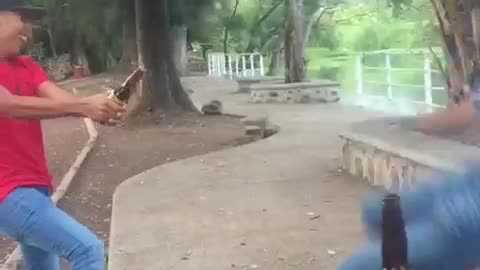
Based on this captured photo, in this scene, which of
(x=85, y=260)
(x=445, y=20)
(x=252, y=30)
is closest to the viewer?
(x=85, y=260)

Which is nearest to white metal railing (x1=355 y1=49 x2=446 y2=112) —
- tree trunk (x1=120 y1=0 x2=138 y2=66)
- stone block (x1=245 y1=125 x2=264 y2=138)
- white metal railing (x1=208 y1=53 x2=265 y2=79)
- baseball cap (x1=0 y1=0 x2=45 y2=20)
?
stone block (x1=245 y1=125 x2=264 y2=138)

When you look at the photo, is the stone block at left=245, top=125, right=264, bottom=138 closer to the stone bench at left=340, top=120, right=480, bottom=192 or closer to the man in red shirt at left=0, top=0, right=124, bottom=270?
the stone bench at left=340, top=120, right=480, bottom=192

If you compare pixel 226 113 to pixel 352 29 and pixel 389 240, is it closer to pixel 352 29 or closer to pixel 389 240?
pixel 389 240

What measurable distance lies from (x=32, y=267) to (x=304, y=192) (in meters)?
4.36

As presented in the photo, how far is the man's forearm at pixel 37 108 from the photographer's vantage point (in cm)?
309

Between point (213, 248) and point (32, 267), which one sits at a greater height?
point (32, 267)

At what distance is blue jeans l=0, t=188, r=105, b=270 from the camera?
3242 mm

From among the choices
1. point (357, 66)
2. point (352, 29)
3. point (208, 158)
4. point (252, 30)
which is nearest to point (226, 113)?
point (357, 66)

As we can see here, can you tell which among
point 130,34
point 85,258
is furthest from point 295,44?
point 85,258

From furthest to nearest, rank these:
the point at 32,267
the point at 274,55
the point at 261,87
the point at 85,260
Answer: the point at 274,55, the point at 261,87, the point at 32,267, the point at 85,260

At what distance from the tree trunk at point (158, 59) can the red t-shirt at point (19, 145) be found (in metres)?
14.3

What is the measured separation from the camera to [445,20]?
8.20 metres

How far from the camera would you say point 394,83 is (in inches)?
648

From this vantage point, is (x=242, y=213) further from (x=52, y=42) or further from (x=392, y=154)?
(x=52, y=42)
